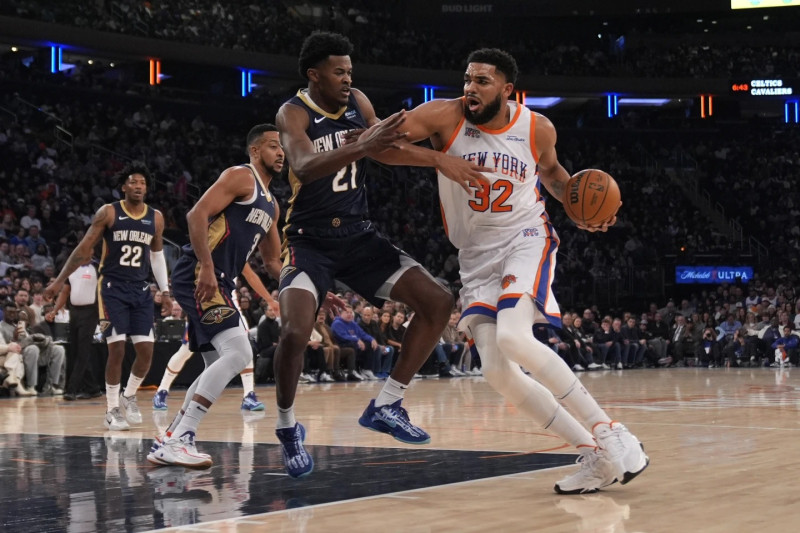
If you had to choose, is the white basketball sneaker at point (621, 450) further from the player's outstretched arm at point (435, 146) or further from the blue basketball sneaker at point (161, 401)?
the blue basketball sneaker at point (161, 401)

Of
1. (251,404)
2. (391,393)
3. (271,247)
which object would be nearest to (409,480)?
(391,393)

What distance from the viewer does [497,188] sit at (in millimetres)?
4887

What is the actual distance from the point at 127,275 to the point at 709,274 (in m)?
21.9

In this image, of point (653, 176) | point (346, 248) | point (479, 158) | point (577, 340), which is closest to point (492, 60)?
point (479, 158)

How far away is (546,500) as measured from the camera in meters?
4.26

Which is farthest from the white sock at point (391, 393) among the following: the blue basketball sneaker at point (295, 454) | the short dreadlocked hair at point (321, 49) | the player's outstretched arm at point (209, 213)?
the short dreadlocked hair at point (321, 49)

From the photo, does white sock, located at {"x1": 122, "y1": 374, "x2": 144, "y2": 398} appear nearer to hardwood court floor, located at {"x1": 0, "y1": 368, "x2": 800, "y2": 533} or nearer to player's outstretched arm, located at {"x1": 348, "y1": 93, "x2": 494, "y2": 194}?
hardwood court floor, located at {"x1": 0, "y1": 368, "x2": 800, "y2": 533}

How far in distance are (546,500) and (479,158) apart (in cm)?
164

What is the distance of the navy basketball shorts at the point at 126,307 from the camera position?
338 inches

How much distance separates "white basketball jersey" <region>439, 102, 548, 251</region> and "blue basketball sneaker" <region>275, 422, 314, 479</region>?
1253 mm

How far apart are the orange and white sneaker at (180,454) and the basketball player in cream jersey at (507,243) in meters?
1.63

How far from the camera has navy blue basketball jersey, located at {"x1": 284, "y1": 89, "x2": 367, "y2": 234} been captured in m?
5.12

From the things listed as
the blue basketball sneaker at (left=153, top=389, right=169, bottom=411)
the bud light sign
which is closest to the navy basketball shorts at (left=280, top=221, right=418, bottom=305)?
the blue basketball sneaker at (left=153, top=389, right=169, bottom=411)

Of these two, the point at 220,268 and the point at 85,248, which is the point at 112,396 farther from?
the point at 220,268
